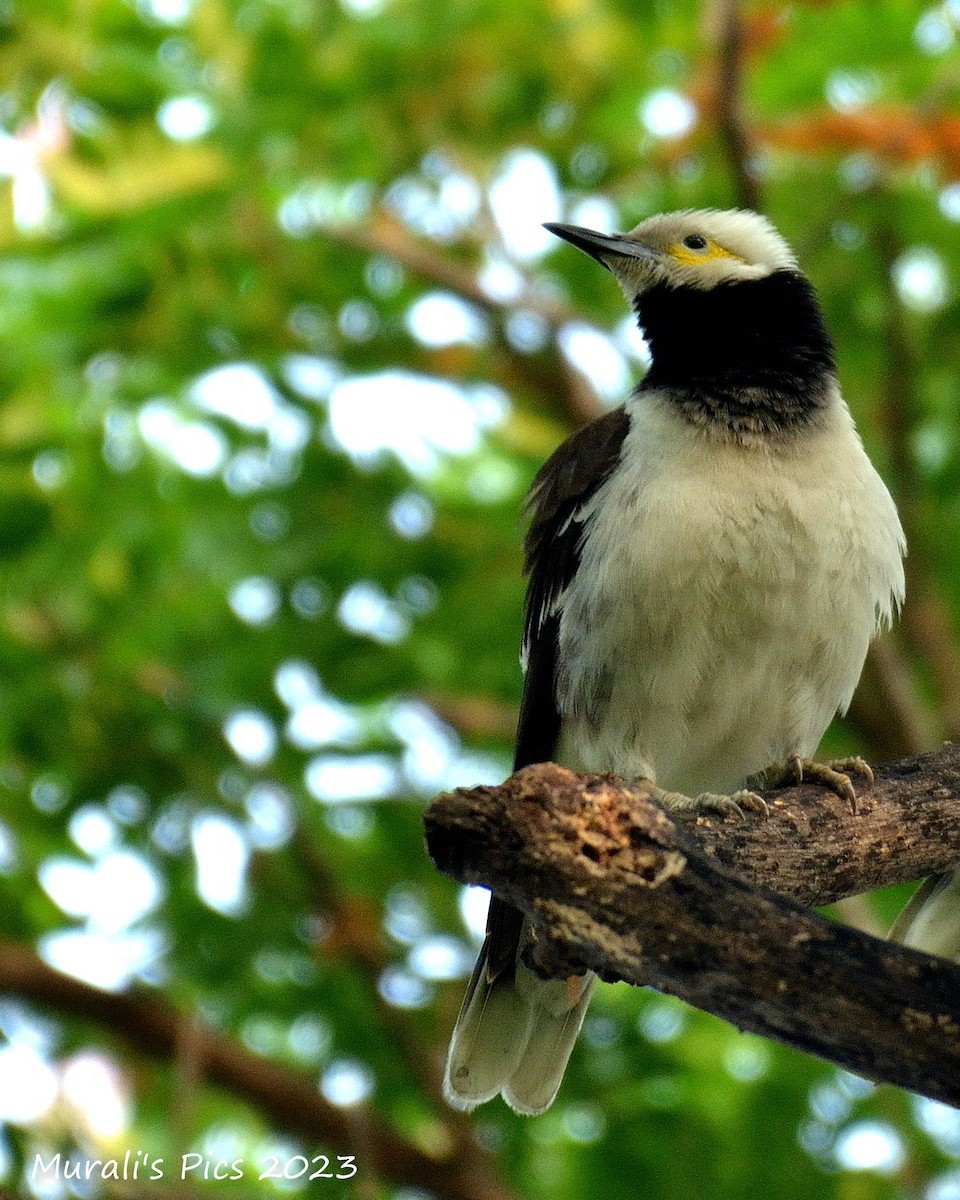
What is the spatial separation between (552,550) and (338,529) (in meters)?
1.82

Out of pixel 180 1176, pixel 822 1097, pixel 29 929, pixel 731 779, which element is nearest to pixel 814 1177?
pixel 822 1097

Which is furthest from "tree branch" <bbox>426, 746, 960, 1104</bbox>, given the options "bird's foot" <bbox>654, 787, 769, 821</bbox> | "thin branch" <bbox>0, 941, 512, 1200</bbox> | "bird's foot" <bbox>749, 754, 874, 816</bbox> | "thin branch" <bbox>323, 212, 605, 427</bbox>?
"thin branch" <bbox>323, 212, 605, 427</bbox>

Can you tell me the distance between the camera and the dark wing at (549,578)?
6.48 metres

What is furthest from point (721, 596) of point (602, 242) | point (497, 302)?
point (497, 302)

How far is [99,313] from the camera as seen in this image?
25.8 feet

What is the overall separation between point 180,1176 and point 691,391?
14.0 feet

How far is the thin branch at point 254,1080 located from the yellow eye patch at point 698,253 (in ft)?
14.7

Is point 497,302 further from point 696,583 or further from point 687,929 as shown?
point 687,929

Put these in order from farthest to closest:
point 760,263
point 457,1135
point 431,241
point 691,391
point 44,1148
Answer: point 431,241 → point 457,1135 → point 44,1148 → point 760,263 → point 691,391

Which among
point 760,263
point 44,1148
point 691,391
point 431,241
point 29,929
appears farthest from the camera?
point 431,241

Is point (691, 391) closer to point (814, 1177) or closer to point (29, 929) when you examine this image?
point (814, 1177)

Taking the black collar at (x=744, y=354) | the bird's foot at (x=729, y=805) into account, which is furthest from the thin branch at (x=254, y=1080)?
the black collar at (x=744, y=354)

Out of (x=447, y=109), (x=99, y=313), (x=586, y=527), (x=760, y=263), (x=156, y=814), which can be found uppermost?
(x=447, y=109)

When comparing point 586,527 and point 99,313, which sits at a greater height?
point 99,313
